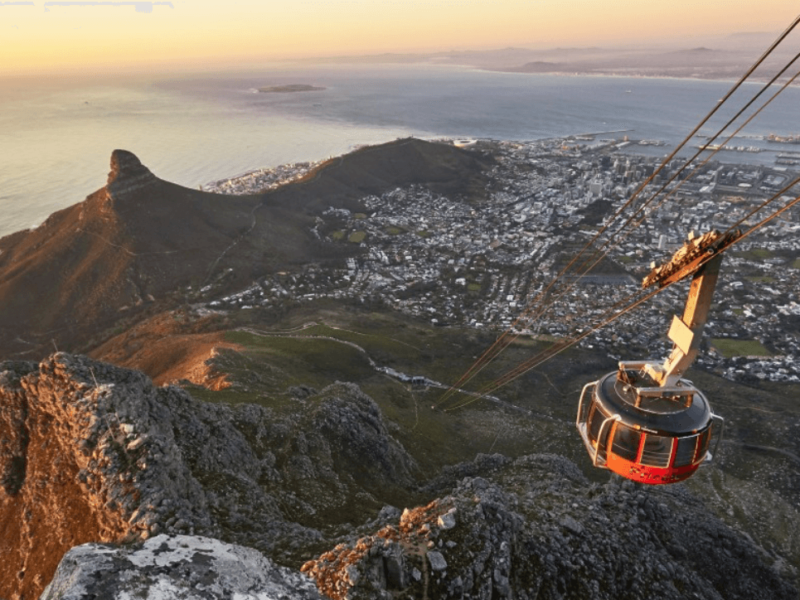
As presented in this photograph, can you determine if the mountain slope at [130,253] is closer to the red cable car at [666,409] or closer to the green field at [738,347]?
the green field at [738,347]

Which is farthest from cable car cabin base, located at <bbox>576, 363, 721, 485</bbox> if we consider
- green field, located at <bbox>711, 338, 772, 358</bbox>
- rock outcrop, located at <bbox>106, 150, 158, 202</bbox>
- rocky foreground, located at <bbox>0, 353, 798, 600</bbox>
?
rock outcrop, located at <bbox>106, 150, 158, 202</bbox>

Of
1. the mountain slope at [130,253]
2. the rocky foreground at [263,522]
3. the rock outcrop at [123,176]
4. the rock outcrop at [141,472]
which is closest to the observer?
the rocky foreground at [263,522]

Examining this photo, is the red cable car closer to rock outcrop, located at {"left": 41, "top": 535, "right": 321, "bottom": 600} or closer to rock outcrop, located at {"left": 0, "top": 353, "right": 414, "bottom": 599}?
rock outcrop, located at {"left": 41, "top": 535, "right": 321, "bottom": 600}

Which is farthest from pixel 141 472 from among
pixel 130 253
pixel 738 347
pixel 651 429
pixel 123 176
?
pixel 123 176

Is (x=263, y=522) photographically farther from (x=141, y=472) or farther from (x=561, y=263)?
(x=561, y=263)

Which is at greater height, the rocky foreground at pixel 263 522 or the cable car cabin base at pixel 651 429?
the cable car cabin base at pixel 651 429

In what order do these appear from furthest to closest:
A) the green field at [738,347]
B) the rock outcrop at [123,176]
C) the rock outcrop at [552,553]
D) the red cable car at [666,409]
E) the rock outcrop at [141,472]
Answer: the rock outcrop at [123,176]
the green field at [738,347]
the rock outcrop at [141,472]
the rock outcrop at [552,553]
the red cable car at [666,409]

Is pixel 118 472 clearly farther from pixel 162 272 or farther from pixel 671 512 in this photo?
pixel 162 272

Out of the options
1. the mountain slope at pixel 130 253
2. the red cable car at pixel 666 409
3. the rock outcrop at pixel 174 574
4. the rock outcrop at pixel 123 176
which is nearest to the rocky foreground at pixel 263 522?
the rock outcrop at pixel 174 574
